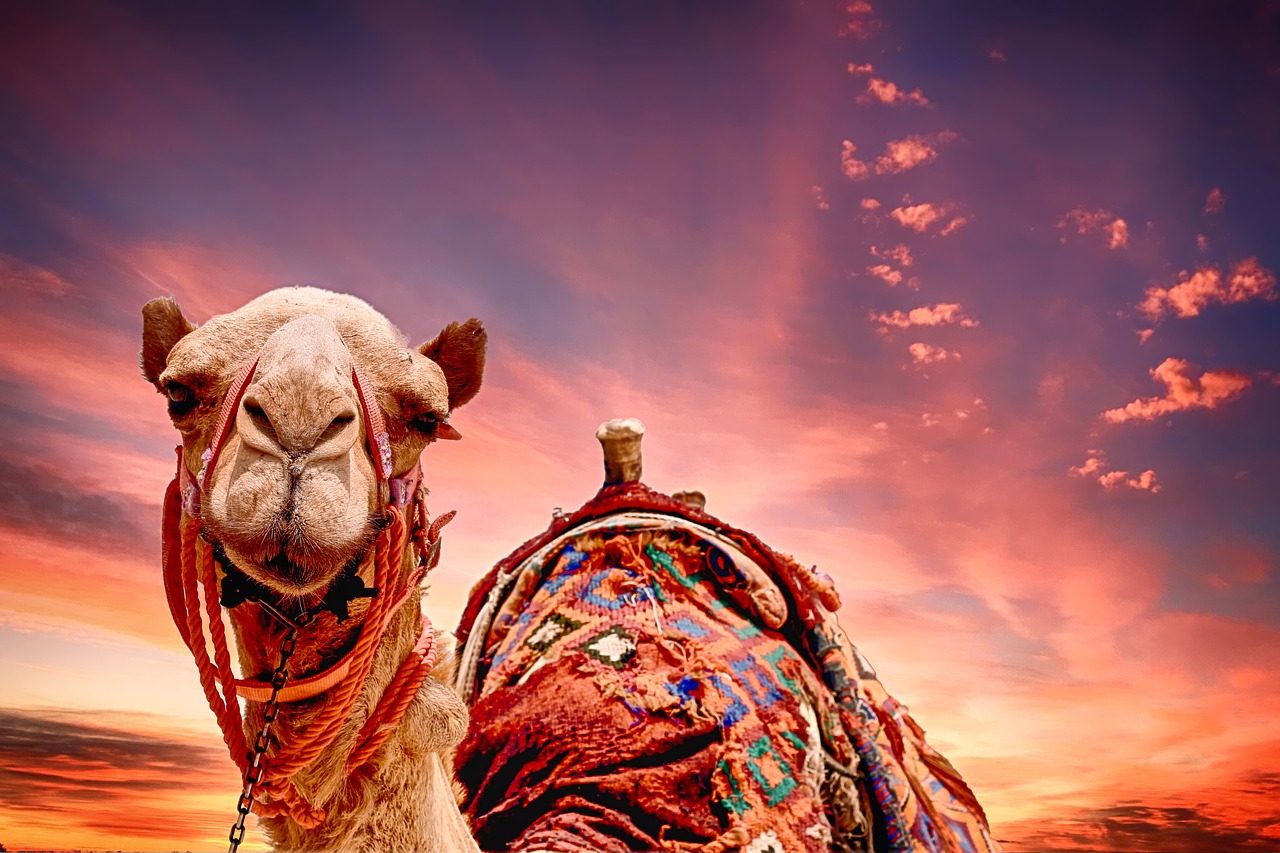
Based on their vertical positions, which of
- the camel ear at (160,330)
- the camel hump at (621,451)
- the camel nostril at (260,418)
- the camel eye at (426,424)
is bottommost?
the camel nostril at (260,418)

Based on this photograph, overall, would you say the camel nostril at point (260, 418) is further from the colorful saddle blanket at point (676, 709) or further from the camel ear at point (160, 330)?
the colorful saddle blanket at point (676, 709)

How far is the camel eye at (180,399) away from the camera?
180cm

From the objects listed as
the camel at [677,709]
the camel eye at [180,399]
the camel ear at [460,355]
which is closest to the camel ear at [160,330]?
the camel eye at [180,399]

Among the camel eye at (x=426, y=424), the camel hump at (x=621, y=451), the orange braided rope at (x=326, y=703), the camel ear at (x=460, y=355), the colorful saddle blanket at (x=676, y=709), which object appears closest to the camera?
the orange braided rope at (x=326, y=703)

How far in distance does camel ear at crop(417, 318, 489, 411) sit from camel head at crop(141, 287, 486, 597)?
0.07m

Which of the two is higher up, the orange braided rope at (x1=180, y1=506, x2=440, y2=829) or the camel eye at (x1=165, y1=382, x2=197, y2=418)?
the camel eye at (x1=165, y1=382, x2=197, y2=418)

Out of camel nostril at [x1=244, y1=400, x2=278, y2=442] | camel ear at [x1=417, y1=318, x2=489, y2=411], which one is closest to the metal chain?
camel nostril at [x1=244, y1=400, x2=278, y2=442]

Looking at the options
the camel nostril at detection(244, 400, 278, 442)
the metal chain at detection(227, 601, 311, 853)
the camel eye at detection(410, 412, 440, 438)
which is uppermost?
the camel eye at detection(410, 412, 440, 438)

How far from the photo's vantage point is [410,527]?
6.36 ft

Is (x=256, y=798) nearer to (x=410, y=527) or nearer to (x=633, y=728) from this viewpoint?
(x=410, y=527)

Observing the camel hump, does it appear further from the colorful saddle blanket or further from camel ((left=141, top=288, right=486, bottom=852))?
camel ((left=141, top=288, right=486, bottom=852))

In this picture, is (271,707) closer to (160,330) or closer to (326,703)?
(326,703)

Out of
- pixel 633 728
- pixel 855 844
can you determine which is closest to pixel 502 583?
pixel 633 728

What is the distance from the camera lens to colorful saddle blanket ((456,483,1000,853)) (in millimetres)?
2805
